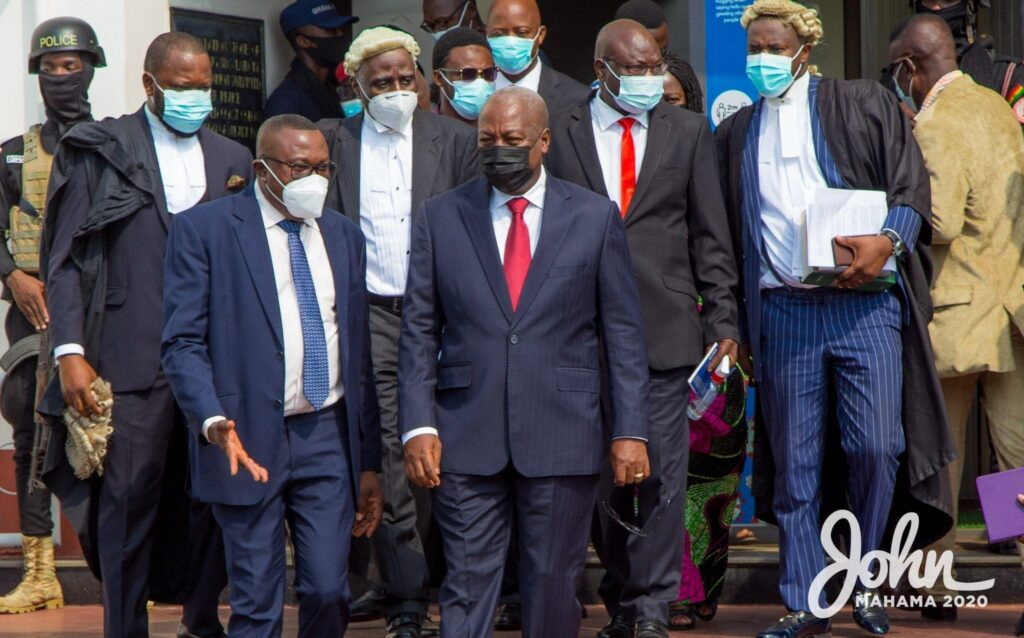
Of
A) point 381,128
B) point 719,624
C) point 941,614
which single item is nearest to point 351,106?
point 381,128

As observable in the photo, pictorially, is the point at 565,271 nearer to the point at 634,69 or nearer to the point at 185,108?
the point at 634,69

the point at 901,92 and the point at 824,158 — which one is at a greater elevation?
the point at 901,92

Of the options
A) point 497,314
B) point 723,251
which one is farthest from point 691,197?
point 497,314

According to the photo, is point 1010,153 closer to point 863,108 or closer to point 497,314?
point 863,108

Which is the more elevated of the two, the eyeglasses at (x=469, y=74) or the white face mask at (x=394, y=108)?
the eyeglasses at (x=469, y=74)

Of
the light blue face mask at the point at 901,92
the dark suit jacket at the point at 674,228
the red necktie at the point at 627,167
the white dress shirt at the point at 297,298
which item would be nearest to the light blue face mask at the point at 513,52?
the dark suit jacket at the point at 674,228

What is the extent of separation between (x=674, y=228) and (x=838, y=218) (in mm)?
668

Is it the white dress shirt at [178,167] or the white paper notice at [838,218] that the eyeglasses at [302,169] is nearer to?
the white dress shirt at [178,167]

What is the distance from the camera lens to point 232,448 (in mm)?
6031

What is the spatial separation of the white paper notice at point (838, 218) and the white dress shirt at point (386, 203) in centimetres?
168

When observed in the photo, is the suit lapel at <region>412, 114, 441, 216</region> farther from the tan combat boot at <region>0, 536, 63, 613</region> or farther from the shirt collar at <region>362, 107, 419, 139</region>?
the tan combat boot at <region>0, 536, 63, 613</region>

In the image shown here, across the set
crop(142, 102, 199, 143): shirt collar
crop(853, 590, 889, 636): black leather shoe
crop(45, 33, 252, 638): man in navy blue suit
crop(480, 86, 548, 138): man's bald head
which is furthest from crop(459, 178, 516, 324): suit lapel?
crop(853, 590, 889, 636): black leather shoe

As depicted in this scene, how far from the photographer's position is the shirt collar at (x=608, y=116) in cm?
743

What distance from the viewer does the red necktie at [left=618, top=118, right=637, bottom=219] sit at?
7.38 m
